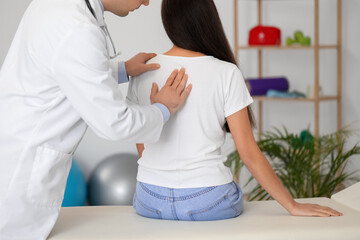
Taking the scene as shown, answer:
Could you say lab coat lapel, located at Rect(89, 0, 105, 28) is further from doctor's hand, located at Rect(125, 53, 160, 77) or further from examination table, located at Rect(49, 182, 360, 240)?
examination table, located at Rect(49, 182, 360, 240)

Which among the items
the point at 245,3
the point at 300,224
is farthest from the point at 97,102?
the point at 245,3

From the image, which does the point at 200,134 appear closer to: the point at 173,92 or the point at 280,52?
the point at 173,92

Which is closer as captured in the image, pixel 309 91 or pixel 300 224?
pixel 300 224

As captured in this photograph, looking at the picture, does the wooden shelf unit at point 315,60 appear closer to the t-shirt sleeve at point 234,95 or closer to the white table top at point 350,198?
the white table top at point 350,198

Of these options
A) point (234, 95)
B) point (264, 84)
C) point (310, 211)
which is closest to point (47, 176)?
point (234, 95)

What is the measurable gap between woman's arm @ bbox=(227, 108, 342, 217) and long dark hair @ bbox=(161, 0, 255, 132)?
0.77 feet

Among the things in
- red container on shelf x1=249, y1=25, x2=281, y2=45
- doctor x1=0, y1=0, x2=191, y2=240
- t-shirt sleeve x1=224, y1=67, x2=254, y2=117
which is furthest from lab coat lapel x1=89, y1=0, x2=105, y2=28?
red container on shelf x1=249, y1=25, x2=281, y2=45

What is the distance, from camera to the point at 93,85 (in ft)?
4.89

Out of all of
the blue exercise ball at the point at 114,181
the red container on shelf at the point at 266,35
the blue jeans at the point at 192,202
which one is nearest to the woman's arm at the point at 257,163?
the blue jeans at the point at 192,202

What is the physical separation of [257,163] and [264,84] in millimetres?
2509

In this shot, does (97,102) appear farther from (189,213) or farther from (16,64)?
(189,213)

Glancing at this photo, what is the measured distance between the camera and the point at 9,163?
160cm

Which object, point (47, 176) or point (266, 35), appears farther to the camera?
point (266, 35)

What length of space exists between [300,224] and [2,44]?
10.1 feet
